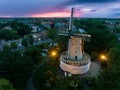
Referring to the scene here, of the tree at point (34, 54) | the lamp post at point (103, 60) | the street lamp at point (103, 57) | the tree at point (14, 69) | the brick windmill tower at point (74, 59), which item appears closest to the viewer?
the tree at point (14, 69)

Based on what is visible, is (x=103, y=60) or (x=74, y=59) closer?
(x=74, y=59)

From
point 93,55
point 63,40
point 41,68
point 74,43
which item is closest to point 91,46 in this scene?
point 93,55

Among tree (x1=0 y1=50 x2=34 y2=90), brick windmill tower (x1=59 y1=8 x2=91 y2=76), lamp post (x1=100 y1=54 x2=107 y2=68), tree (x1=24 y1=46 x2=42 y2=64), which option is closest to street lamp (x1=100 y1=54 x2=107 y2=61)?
lamp post (x1=100 y1=54 x2=107 y2=68)

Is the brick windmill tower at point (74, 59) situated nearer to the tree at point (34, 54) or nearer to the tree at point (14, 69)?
the tree at point (34, 54)

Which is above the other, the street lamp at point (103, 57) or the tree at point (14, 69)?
the tree at point (14, 69)

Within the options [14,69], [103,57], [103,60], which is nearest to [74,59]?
[103,60]

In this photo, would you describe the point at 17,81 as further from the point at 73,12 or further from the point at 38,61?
the point at 73,12

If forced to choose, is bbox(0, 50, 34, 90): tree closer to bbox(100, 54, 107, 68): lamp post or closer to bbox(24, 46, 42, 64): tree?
bbox(24, 46, 42, 64): tree

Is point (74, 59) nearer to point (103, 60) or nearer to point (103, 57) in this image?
point (103, 60)

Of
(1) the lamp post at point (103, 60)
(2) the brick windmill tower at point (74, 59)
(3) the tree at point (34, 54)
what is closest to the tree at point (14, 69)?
(3) the tree at point (34, 54)
